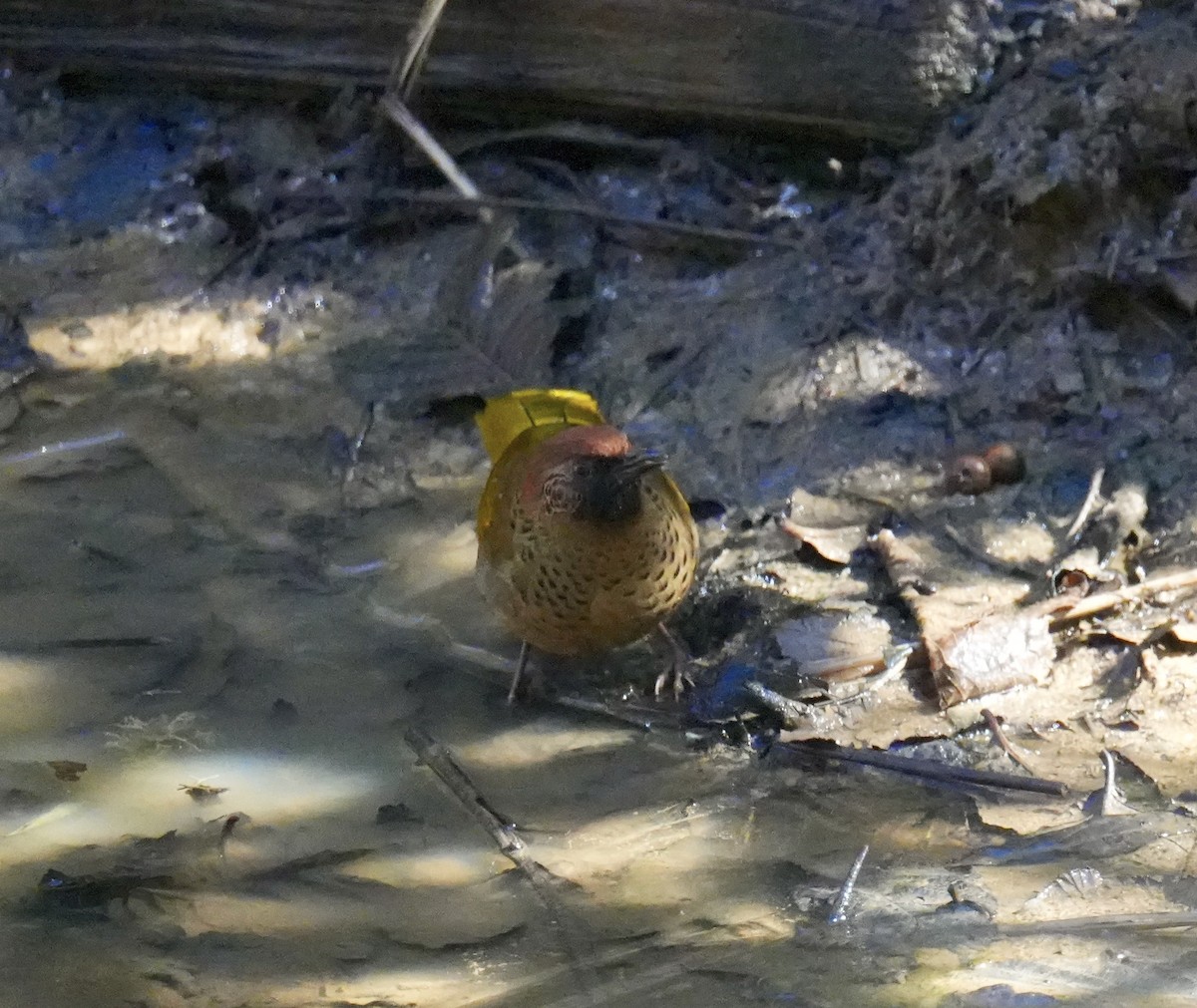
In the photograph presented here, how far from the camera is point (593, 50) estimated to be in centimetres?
565

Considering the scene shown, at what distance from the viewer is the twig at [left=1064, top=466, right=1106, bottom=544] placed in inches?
161

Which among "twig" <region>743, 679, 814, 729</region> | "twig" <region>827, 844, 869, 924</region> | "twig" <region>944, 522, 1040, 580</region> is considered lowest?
"twig" <region>743, 679, 814, 729</region>

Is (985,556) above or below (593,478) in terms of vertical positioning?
below

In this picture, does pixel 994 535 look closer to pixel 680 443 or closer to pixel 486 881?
pixel 680 443

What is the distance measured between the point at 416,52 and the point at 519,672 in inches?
118

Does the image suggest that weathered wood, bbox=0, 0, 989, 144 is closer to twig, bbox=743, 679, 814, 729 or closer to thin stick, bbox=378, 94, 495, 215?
thin stick, bbox=378, 94, 495, 215

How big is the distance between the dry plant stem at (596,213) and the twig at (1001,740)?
2.54 metres

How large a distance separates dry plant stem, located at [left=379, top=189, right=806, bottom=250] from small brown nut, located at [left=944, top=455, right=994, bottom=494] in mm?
1390

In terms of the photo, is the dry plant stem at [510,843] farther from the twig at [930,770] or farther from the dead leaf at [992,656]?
the dead leaf at [992,656]

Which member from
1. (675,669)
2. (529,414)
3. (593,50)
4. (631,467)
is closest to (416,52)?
(593,50)

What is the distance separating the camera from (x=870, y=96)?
214 inches

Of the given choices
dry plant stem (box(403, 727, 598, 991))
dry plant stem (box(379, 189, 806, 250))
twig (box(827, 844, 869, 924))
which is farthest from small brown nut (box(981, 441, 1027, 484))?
dry plant stem (box(403, 727, 598, 991))

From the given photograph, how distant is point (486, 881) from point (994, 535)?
208 cm

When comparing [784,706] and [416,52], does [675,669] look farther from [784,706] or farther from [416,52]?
[416,52]
